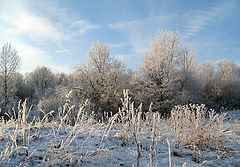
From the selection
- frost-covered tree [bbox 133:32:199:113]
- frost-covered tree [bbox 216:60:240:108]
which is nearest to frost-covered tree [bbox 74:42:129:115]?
frost-covered tree [bbox 133:32:199:113]

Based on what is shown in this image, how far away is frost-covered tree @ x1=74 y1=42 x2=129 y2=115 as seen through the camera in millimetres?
14352

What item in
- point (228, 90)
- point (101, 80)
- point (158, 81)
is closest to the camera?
point (158, 81)

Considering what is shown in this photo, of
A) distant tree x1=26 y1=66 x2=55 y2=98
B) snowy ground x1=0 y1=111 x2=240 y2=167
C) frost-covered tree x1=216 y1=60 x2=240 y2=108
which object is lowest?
snowy ground x1=0 y1=111 x2=240 y2=167

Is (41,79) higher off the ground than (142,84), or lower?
higher

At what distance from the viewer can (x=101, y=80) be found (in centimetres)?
1544

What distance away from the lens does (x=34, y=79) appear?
105ft

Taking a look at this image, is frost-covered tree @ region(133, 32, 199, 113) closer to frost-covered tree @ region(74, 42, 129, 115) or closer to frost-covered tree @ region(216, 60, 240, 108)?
frost-covered tree @ region(74, 42, 129, 115)

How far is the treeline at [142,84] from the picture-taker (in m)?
12.6

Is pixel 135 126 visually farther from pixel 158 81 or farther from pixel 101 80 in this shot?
pixel 101 80

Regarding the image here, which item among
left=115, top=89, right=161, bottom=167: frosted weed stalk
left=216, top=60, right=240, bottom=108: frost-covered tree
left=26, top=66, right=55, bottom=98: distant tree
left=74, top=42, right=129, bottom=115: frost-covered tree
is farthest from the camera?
left=26, top=66, right=55, bottom=98: distant tree

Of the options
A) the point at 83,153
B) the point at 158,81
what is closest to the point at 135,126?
the point at 83,153

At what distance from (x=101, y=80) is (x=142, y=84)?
4460mm

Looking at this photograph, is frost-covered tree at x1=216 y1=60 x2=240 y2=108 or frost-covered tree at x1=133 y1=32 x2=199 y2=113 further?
frost-covered tree at x1=216 y1=60 x2=240 y2=108

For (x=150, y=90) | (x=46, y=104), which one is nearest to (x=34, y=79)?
(x=46, y=104)
